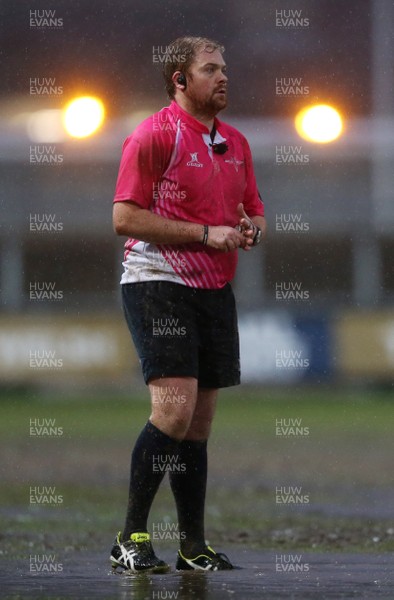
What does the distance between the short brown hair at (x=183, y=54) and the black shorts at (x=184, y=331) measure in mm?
868

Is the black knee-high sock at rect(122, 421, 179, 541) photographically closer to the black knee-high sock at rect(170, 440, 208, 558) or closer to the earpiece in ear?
the black knee-high sock at rect(170, 440, 208, 558)

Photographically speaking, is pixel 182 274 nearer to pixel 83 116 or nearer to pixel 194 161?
pixel 194 161

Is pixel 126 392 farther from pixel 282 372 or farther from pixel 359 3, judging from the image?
pixel 359 3

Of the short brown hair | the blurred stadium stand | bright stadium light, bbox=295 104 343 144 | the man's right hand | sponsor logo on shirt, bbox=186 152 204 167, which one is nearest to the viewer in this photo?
the man's right hand

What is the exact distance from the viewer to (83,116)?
92.5 ft

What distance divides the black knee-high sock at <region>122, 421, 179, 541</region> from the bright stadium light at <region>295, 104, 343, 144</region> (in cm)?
2197

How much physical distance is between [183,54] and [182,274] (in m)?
0.93

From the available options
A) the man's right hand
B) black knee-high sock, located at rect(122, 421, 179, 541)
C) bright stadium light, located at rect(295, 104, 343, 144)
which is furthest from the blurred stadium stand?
the man's right hand

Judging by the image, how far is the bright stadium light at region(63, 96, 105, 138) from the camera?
28.1 m

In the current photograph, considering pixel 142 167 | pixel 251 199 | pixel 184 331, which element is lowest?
pixel 184 331

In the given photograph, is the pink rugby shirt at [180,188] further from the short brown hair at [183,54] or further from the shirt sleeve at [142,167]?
the short brown hair at [183,54]

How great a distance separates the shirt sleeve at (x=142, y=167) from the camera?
6160mm

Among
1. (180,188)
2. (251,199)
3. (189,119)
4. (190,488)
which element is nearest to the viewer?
(180,188)

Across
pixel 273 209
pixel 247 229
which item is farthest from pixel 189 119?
pixel 273 209
